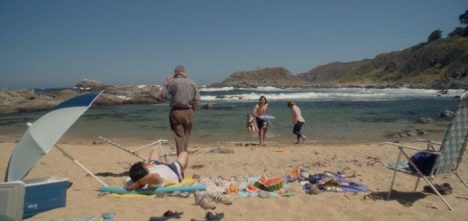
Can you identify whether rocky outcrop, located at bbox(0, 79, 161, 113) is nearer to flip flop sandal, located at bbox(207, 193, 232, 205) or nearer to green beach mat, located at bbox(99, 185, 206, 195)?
green beach mat, located at bbox(99, 185, 206, 195)

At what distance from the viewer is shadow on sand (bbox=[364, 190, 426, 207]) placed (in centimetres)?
525

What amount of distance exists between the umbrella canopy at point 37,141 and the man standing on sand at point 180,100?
2307mm

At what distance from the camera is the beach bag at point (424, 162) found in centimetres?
512

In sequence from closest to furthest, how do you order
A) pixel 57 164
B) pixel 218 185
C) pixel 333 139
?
pixel 218 185 < pixel 57 164 < pixel 333 139

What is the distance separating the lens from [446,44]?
3477 inches

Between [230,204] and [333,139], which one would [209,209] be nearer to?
[230,204]

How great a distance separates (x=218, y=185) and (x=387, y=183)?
8.95 feet

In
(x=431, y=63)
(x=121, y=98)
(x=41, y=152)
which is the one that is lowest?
(x=121, y=98)

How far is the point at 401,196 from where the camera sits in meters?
5.48

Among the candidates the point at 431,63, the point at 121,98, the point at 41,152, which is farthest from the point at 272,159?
the point at 431,63

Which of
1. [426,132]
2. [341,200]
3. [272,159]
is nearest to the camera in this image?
[341,200]

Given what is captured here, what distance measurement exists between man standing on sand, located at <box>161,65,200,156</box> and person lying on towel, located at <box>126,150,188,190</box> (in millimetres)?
1245

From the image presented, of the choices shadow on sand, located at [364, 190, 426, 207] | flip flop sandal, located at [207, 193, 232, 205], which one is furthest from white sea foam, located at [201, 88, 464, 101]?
flip flop sandal, located at [207, 193, 232, 205]

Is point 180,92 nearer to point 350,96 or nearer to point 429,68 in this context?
point 350,96
